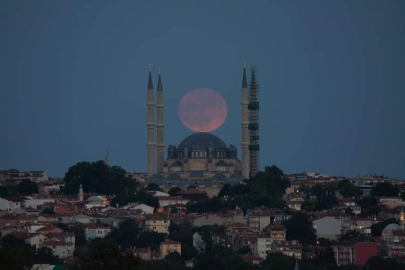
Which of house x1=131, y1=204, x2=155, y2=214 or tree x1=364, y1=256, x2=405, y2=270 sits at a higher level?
house x1=131, y1=204, x2=155, y2=214

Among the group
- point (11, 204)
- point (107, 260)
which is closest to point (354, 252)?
point (11, 204)

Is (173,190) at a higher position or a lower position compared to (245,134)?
lower

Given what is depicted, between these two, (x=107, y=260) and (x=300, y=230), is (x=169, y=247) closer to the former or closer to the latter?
(x=300, y=230)

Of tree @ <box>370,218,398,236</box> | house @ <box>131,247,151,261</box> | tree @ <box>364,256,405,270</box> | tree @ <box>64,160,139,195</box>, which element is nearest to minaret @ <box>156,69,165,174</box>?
tree @ <box>64,160,139,195</box>

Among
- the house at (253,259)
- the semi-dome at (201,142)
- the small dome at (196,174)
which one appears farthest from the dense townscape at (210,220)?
the semi-dome at (201,142)

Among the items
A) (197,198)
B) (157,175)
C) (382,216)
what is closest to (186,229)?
(382,216)

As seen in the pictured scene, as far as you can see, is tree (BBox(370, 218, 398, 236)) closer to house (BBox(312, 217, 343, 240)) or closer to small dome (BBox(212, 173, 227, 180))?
house (BBox(312, 217, 343, 240))
